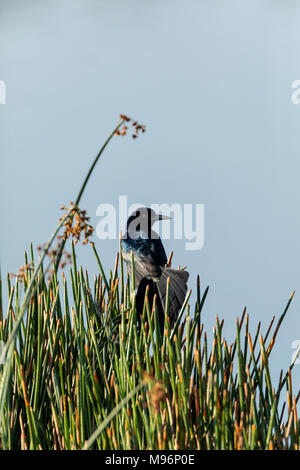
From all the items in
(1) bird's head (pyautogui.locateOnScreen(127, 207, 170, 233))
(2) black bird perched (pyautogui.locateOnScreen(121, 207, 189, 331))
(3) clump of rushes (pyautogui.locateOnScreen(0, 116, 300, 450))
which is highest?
(1) bird's head (pyautogui.locateOnScreen(127, 207, 170, 233))

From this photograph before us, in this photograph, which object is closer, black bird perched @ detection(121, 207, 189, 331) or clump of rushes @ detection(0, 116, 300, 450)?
clump of rushes @ detection(0, 116, 300, 450)

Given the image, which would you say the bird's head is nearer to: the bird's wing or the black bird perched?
the black bird perched

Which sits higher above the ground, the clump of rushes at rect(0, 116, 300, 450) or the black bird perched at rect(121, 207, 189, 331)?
the black bird perched at rect(121, 207, 189, 331)

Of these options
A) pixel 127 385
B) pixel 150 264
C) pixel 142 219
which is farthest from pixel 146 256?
pixel 127 385

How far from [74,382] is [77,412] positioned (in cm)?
23

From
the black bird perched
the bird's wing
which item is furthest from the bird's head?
the bird's wing

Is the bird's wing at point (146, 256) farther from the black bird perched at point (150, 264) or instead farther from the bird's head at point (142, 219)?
the bird's head at point (142, 219)

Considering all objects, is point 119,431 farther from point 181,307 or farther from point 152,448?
point 181,307

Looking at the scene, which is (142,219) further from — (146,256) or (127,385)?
(127,385)

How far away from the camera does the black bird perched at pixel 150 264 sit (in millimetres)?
2297

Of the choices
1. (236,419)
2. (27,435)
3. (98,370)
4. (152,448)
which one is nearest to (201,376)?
(236,419)

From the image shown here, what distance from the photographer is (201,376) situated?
1861mm

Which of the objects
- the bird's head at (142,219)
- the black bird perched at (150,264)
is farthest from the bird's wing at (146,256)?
the bird's head at (142,219)

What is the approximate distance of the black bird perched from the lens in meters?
2.30
